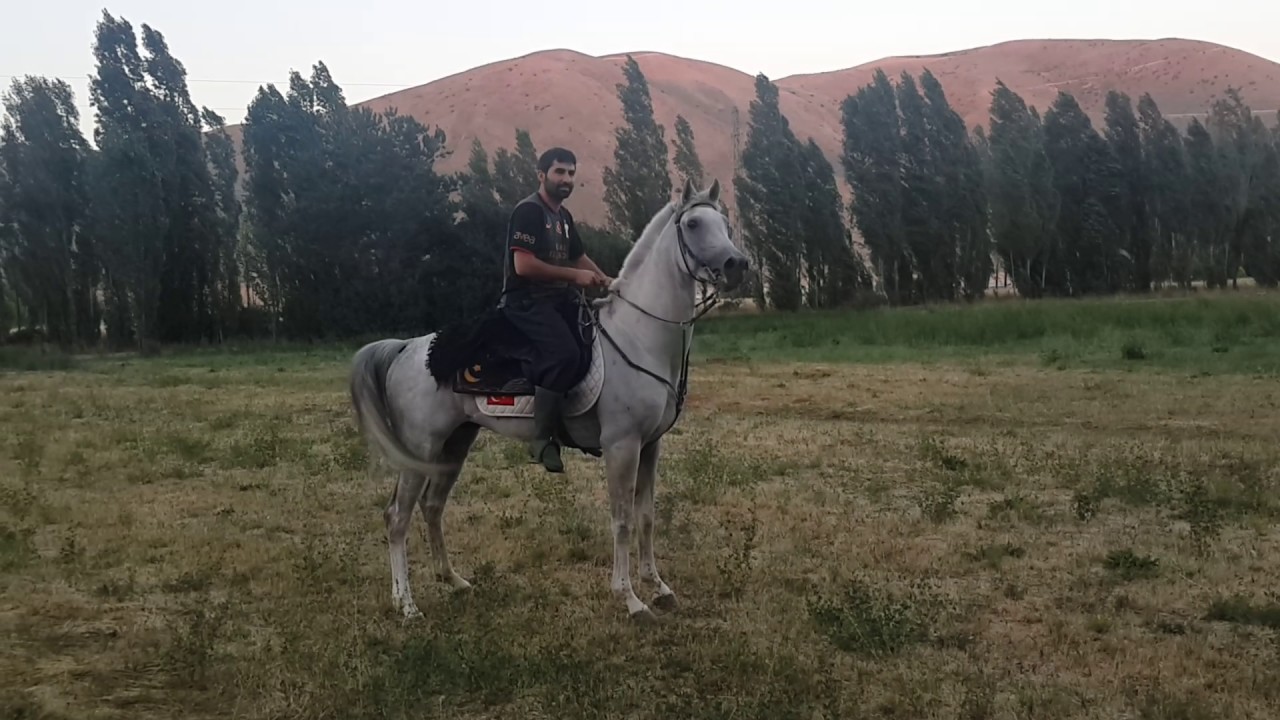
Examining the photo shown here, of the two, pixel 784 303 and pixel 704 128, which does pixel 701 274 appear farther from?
pixel 704 128

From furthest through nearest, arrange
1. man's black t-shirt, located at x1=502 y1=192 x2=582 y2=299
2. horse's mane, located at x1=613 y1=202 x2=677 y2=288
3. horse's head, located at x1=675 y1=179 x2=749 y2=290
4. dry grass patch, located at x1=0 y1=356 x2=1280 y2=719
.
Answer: horse's mane, located at x1=613 y1=202 x2=677 y2=288, man's black t-shirt, located at x1=502 y1=192 x2=582 y2=299, horse's head, located at x1=675 y1=179 x2=749 y2=290, dry grass patch, located at x1=0 y1=356 x2=1280 y2=719

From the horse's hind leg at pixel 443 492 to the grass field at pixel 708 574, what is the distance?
6.1 inches

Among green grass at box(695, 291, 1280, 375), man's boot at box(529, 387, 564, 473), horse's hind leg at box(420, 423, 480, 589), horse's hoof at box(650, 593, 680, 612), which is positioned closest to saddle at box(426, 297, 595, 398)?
man's boot at box(529, 387, 564, 473)

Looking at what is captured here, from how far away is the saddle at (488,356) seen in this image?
613 cm

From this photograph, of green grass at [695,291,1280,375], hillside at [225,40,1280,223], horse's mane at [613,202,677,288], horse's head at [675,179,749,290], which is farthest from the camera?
hillside at [225,40,1280,223]

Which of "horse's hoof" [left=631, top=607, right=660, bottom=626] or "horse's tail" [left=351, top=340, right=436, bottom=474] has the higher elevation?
"horse's tail" [left=351, top=340, right=436, bottom=474]

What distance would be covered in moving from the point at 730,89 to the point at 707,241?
16315 cm

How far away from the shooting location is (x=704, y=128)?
140m

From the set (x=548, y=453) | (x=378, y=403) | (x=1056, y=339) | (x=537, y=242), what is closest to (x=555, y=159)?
(x=537, y=242)

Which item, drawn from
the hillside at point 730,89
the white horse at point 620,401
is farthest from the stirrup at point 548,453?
the hillside at point 730,89

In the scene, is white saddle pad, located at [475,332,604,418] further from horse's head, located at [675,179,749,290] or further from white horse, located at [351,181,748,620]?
horse's head, located at [675,179,749,290]

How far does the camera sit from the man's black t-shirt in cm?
611

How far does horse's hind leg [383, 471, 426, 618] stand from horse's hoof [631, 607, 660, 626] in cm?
127

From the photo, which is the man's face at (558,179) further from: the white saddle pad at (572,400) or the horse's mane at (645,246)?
the white saddle pad at (572,400)
